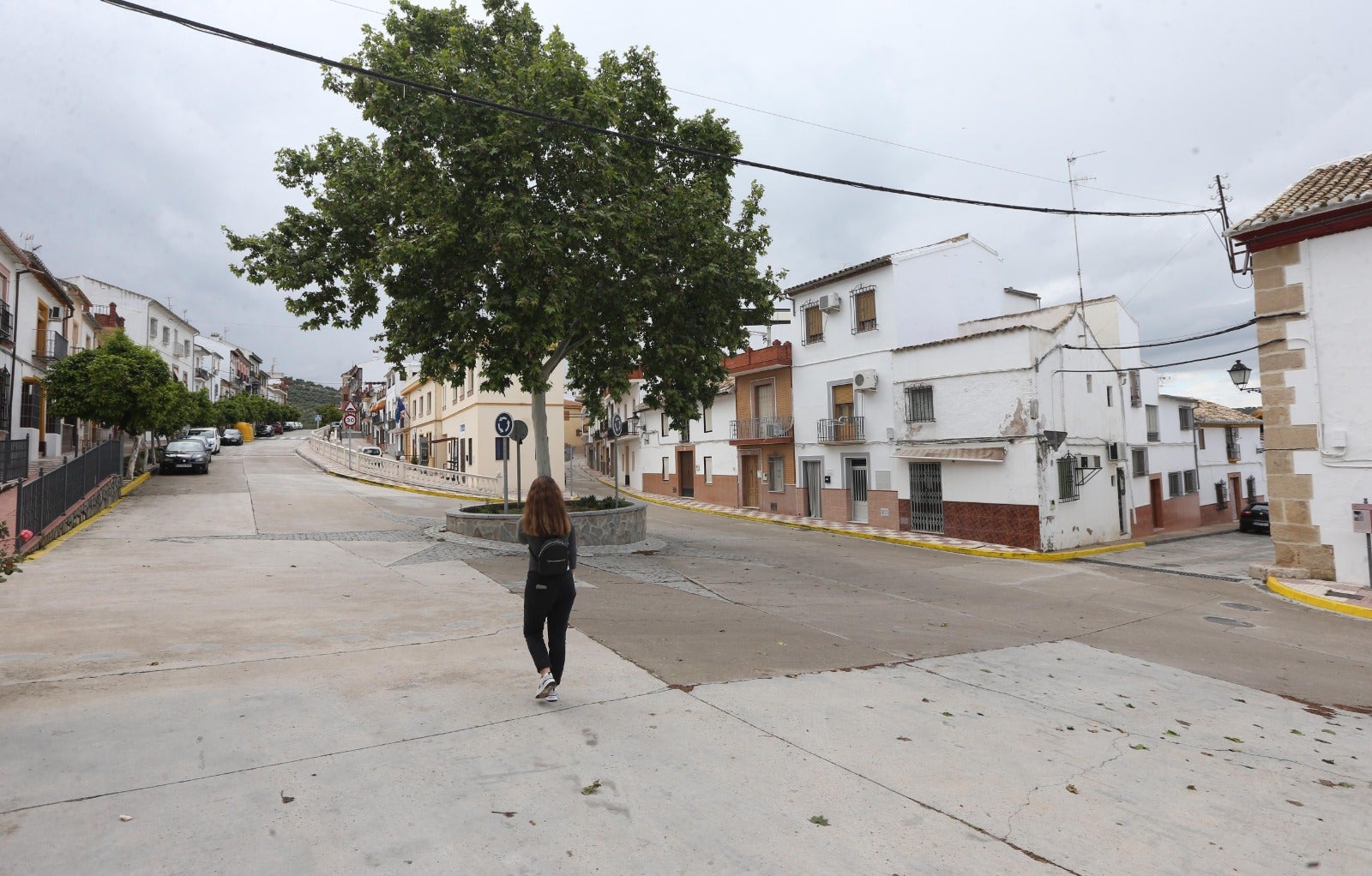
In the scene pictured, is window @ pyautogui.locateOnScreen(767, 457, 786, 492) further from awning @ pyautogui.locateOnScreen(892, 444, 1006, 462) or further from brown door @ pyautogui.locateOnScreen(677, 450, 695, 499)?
brown door @ pyautogui.locateOnScreen(677, 450, 695, 499)

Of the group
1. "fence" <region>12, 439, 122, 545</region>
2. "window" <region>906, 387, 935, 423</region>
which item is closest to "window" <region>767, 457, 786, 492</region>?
"window" <region>906, 387, 935, 423</region>

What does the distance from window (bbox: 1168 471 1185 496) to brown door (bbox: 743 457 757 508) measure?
638 inches

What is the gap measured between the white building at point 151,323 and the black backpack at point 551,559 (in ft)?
153

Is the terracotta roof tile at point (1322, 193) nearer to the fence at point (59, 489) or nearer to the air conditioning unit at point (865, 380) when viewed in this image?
the air conditioning unit at point (865, 380)

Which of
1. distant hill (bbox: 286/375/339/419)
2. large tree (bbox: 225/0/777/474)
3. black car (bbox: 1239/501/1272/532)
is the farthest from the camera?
distant hill (bbox: 286/375/339/419)

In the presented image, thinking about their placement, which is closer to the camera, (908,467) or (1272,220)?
(1272,220)

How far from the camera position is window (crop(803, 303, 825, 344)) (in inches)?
1020

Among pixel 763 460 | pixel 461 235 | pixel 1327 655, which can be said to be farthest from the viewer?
pixel 763 460

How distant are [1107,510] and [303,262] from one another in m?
23.1

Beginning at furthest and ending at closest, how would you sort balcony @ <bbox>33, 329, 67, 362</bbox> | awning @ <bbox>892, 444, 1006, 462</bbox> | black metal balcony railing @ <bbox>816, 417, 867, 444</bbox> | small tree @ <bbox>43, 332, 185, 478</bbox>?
balcony @ <bbox>33, 329, 67, 362</bbox>, black metal balcony railing @ <bbox>816, 417, 867, 444</bbox>, small tree @ <bbox>43, 332, 185, 478</bbox>, awning @ <bbox>892, 444, 1006, 462</bbox>

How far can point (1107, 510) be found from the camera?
22422 millimetres

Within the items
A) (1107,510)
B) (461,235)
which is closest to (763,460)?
(1107,510)

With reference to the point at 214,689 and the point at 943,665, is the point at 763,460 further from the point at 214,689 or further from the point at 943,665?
the point at 214,689

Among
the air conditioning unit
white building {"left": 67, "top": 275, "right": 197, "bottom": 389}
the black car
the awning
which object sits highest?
white building {"left": 67, "top": 275, "right": 197, "bottom": 389}
